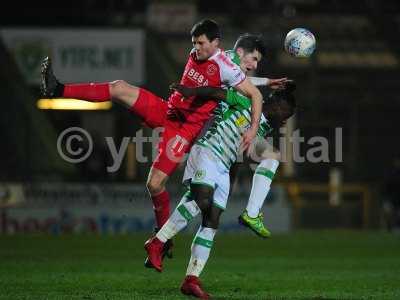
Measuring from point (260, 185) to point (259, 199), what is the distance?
233 millimetres

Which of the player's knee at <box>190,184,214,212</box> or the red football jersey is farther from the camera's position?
the red football jersey

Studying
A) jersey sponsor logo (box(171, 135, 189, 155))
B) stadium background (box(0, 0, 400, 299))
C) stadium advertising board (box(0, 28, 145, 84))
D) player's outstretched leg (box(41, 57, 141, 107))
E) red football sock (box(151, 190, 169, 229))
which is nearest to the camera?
player's outstretched leg (box(41, 57, 141, 107))

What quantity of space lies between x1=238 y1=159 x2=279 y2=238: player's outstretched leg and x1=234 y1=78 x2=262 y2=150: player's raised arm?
1384mm

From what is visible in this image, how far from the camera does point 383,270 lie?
14.0 meters

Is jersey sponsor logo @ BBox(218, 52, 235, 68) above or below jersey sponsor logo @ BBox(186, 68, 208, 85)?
above

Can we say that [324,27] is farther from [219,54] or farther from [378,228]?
[219,54]

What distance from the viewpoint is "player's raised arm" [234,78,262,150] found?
9.95m

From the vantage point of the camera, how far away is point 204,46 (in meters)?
10.6

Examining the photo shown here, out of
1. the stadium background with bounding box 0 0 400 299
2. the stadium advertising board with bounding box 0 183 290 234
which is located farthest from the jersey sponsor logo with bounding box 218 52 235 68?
the stadium advertising board with bounding box 0 183 290 234

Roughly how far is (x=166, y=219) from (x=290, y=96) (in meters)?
1.95

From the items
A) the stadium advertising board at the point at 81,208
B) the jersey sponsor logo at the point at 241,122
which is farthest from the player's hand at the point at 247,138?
the stadium advertising board at the point at 81,208

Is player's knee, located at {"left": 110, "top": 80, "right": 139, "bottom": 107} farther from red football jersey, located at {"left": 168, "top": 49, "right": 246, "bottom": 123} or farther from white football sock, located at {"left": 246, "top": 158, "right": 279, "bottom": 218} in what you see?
white football sock, located at {"left": 246, "top": 158, "right": 279, "bottom": 218}

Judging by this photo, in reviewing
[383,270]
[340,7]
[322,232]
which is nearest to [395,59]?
[340,7]

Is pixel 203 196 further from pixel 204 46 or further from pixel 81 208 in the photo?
pixel 81 208
